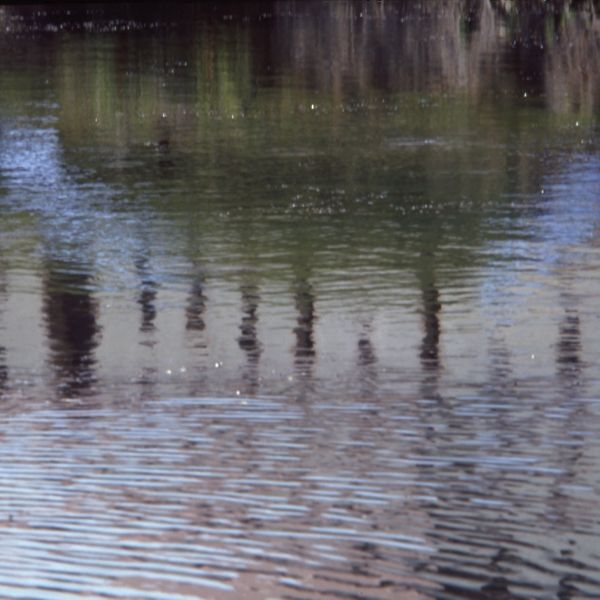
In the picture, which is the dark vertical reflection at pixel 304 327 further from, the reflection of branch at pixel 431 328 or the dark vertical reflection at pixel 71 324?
the dark vertical reflection at pixel 71 324

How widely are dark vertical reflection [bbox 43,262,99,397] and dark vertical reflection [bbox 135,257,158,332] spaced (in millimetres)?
252

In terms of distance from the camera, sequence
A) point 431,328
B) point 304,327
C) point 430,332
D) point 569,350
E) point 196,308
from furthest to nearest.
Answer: point 196,308
point 304,327
point 431,328
point 430,332
point 569,350

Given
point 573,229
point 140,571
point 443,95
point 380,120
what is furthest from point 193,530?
point 443,95

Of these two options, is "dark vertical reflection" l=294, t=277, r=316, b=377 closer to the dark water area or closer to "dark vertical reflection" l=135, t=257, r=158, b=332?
the dark water area

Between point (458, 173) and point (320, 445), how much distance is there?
9365 mm

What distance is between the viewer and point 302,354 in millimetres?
9055

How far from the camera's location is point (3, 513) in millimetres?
6098

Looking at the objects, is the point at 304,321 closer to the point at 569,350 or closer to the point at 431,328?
the point at 431,328

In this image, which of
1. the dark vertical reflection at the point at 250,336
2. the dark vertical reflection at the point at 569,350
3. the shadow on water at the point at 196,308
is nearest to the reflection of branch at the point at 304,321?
the dark vertical reflection at the point at 250,336

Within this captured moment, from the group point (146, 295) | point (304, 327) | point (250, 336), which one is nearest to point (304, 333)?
point (304, 327)

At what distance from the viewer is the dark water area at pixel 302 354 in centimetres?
569

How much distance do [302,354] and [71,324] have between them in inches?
59.7

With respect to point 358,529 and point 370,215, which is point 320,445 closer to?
point 358,529

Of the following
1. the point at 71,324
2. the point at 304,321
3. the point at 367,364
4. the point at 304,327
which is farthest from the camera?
the point at 71,324
